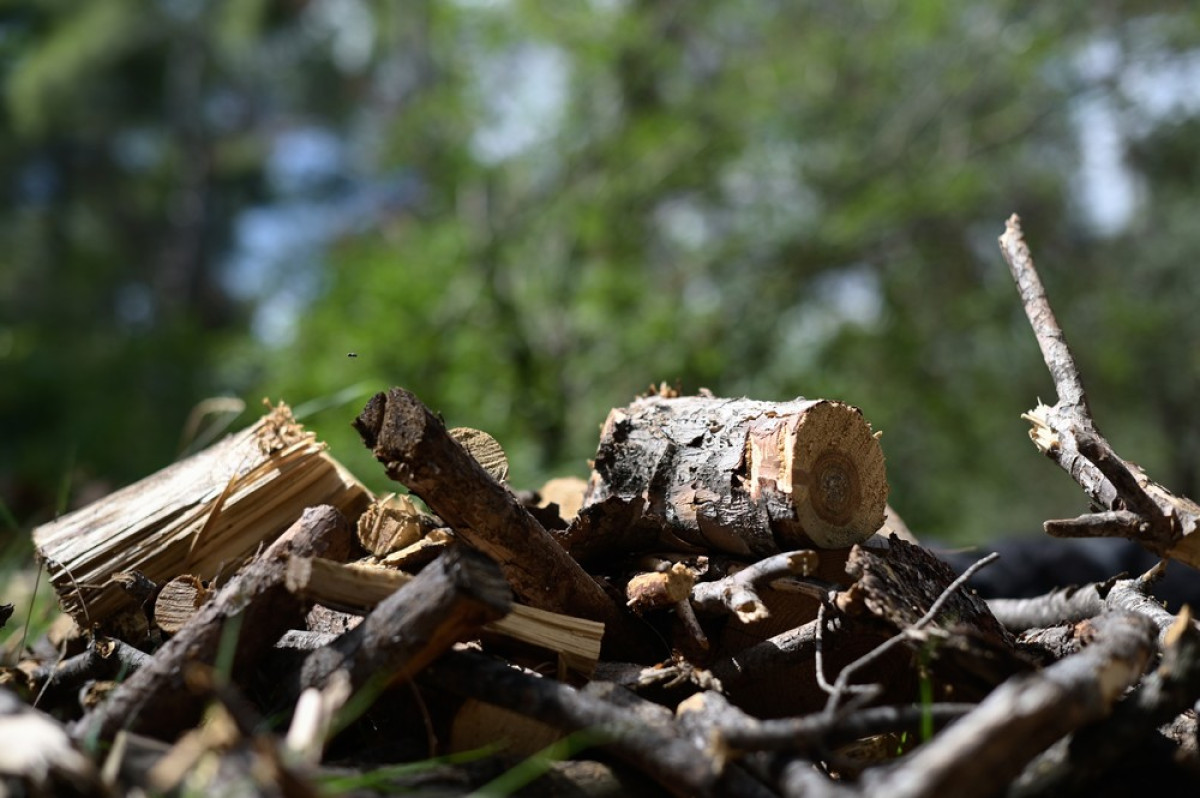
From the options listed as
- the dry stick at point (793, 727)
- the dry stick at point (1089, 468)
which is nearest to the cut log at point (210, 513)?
the dry stick at point (793, 727)

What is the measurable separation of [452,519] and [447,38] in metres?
6.43

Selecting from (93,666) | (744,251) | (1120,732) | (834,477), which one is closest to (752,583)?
(834,477)

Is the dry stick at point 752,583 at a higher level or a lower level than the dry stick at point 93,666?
higher

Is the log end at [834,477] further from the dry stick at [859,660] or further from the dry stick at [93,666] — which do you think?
the dry stick at [93,666]

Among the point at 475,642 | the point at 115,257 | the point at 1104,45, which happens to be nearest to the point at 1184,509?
the point at 475,642

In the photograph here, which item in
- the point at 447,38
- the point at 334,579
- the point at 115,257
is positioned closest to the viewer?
the point at 334,579

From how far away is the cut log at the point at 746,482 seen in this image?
1768 mm

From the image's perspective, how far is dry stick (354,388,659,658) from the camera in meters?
1.54

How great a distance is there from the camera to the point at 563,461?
6.11 m

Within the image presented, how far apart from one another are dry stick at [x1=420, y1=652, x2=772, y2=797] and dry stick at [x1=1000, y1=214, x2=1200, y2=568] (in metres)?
0.64

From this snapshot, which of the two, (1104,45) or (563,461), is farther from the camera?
(1104,45)

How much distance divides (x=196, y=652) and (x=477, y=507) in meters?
0.46

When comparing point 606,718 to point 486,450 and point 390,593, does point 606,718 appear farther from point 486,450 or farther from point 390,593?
point 486,450

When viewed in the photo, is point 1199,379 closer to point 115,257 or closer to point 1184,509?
point 1184,509
